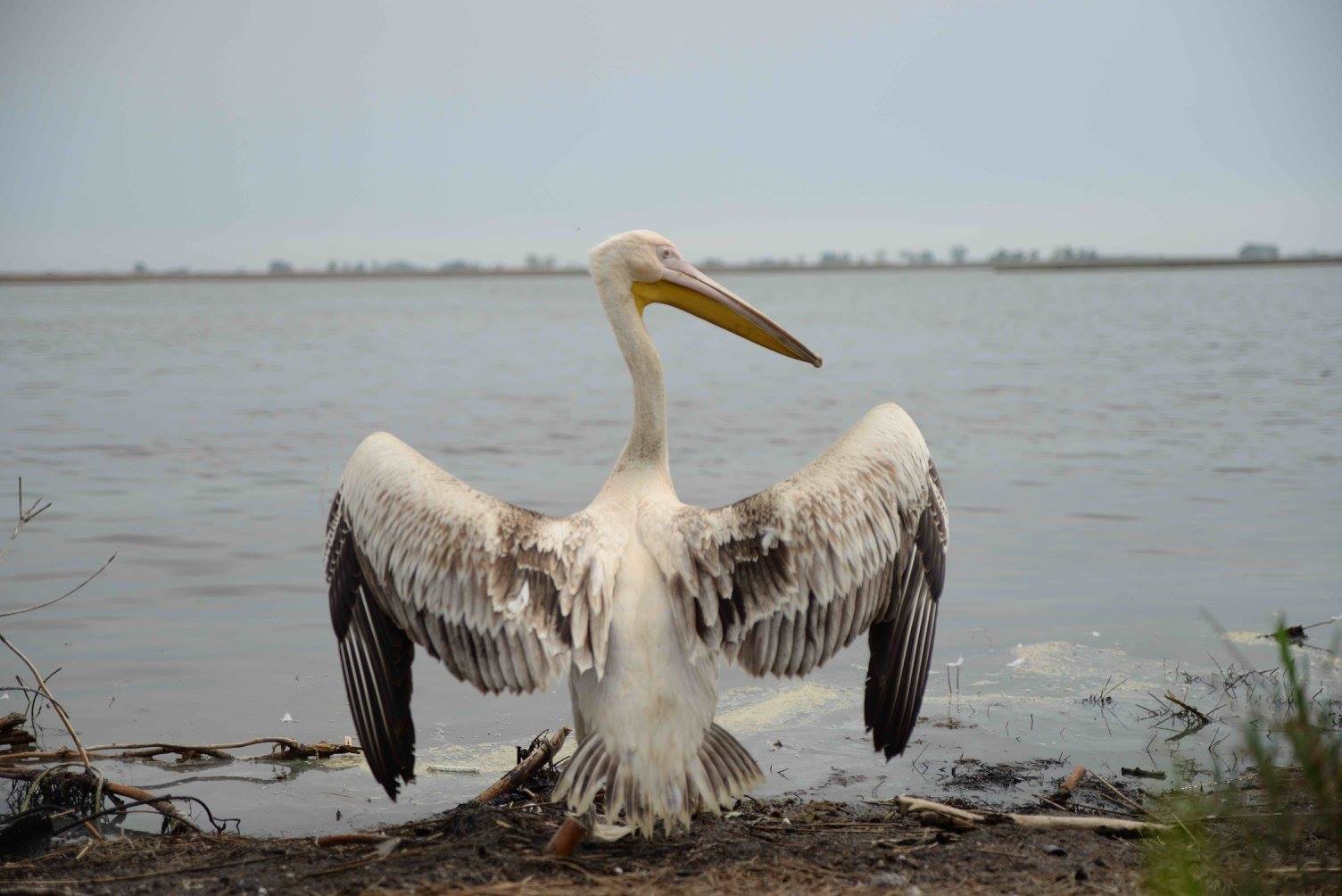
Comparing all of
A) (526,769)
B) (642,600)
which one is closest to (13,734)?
(526,769)

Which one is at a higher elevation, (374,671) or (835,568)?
(835,568)

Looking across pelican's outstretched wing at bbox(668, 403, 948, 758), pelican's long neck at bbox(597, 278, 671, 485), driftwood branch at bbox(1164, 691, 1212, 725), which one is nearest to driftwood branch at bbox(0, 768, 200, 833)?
pelican's outstretched wing at bbox(668, 403, 948, 758)

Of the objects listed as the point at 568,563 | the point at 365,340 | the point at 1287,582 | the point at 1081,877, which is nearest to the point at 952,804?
the point at 1081,877

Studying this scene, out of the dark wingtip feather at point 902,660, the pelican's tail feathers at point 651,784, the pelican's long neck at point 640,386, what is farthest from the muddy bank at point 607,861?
the pelican's long neck at point 640,386

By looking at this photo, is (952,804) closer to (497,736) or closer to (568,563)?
(568,563)

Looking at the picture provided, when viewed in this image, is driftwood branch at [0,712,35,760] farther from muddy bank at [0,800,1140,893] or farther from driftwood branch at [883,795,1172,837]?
driftwood branch at [883,795,1172,837]

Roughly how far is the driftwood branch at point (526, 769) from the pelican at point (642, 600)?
11.0 inches

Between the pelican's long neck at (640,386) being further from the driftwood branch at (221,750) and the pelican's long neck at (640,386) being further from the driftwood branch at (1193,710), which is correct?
the driftwood branch at (1193,710)

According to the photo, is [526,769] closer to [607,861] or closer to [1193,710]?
[607,861]

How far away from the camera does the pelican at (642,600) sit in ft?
12.6

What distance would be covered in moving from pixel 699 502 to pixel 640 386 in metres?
5.73

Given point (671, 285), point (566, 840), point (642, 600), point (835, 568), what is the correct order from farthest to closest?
point (671, 285) < point (835, 568) < point (642, 600) < point (566, 840)

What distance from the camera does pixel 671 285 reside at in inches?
205

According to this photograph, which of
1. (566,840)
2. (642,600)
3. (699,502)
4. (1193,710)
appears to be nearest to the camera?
(566,840)
